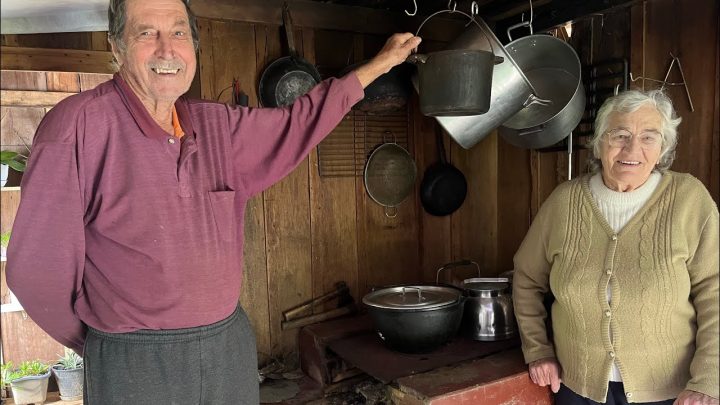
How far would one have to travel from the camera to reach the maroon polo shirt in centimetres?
97

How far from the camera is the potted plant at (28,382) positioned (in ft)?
6.64

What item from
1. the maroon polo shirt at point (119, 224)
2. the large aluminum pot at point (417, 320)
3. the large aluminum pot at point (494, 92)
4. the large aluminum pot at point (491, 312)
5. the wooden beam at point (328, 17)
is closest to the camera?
the maroon polo shirt at point (119, 224)

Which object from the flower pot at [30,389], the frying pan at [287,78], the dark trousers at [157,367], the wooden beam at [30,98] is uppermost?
the frying pan at [287,78]

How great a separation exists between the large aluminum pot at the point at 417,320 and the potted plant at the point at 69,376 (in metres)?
1.21

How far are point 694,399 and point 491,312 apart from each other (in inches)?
28.8

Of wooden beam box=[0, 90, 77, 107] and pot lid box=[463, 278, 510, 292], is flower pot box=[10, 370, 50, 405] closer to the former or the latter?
wooden beam box=[0, 90, 77, 107]

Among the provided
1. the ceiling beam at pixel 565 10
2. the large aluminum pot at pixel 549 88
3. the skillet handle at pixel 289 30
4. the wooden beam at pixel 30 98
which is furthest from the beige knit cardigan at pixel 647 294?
the wooden beam at pixel 30 98

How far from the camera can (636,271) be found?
4.45ft

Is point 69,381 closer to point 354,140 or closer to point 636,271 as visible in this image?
point 354,140

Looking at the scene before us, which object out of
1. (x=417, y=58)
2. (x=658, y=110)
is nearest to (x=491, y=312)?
(x=658, y=110)

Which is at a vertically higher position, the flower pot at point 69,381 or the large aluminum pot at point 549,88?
the large aluminum pot at point 549,88

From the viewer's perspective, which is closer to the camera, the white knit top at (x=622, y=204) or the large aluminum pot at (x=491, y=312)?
the white knit top at (x=622, y=204)

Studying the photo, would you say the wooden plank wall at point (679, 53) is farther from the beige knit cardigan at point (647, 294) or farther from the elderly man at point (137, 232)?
the elderly man at point (137, 232)

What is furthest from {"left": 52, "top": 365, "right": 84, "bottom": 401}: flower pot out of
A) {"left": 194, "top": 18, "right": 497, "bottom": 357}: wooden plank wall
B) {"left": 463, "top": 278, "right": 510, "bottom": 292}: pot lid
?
{"left": 463, "top": 278, "right": 510, "bottom": 292}: pot lid
